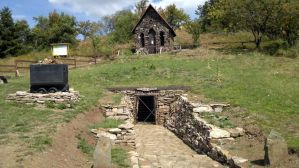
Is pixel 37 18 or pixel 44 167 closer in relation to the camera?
pixel 44 167

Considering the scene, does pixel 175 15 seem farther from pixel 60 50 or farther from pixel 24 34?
pixel 60 50

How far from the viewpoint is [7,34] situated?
50.0 meters

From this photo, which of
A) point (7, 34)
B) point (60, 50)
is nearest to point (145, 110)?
point (60, 50)

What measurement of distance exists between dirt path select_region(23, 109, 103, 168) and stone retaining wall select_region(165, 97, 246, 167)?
4138 millimetres

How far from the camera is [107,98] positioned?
71.5 feet

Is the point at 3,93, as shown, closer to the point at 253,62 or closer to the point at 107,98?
the point at 107,98

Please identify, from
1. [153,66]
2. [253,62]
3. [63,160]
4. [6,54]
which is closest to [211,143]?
[63,160]

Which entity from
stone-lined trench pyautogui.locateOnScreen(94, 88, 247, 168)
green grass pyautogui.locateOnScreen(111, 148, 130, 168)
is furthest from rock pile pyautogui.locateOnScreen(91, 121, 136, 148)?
green grass pyautogui.locateOnScreen(111, 148, 130, 168)

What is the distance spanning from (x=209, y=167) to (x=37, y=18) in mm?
62174

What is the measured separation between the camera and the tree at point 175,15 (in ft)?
226

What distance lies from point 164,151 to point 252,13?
27155 millimetres

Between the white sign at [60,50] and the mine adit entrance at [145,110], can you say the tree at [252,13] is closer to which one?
the white sign at [60,50]

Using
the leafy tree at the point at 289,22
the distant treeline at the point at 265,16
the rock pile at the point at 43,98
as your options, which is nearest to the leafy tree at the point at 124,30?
the distant treeline at the point at 265,16

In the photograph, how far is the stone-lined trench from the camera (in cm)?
1355
